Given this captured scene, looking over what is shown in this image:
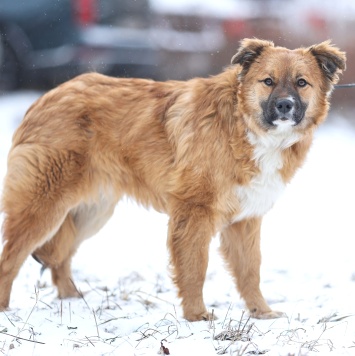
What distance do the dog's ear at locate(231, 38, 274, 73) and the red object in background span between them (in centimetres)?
521

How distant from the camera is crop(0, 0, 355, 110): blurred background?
10609mm

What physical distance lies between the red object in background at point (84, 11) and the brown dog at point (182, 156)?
442cm

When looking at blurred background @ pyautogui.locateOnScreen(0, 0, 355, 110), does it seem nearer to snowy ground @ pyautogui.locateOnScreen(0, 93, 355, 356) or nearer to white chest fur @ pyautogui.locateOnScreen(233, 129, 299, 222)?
snowy ground @ pyautogui.locateOnScreen(0, 93, 355, 356)

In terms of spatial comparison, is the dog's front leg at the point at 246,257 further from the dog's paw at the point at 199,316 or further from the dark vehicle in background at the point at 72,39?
the dark vehicle in background at the point at 72,39

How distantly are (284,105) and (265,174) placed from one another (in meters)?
0.52

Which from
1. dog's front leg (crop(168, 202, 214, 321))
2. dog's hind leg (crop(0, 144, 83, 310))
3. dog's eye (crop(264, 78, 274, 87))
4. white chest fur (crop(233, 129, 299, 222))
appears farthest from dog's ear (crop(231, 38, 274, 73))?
dog's hind leg (crop(0, 144, 83, 310))

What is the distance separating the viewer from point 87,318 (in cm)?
542

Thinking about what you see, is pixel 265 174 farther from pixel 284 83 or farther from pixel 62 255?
pixel 62 255

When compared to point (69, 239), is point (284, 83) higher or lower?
higher

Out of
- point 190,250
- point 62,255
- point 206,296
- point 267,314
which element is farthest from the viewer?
point 206,296

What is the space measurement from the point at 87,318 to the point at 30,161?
127 centimetres

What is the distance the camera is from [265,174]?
5418 mm

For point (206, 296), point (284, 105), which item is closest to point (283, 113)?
point (284, 105)

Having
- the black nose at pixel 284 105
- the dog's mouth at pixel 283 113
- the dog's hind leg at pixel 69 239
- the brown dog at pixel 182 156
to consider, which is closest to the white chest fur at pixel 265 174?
the brown dog at pixel 182 156
